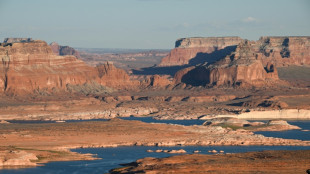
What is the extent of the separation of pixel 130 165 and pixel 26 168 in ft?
33.0

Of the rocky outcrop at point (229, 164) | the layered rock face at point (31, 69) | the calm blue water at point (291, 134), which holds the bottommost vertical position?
the calm blue water at point (291, 134)

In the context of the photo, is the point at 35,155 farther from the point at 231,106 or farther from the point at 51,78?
the point at 51,78

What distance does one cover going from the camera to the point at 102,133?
116125 millimetres

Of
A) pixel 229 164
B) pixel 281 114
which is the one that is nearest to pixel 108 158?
pixel 229 164

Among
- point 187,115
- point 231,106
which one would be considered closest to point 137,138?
point 187,115

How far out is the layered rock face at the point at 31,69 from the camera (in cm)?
17912

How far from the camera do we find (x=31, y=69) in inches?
7293

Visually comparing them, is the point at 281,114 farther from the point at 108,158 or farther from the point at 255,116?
the point at 108,158

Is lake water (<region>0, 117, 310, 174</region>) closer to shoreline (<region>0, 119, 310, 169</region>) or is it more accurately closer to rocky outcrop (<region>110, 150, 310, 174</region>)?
shoreline (<region>0, 119, 310, 169</region>)

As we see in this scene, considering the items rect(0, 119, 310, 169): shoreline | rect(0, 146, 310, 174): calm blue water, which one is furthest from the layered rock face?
rect(0, 146, 310, 174): calm blue water

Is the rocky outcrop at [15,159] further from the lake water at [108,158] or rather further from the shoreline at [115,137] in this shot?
the shoreline at [115,137]

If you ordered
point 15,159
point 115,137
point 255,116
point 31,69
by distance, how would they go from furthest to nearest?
1. point 31,69
2. point 255,116
3. point 115,137
4. point 15,159

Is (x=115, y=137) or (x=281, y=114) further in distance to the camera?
(x=281, y=114)

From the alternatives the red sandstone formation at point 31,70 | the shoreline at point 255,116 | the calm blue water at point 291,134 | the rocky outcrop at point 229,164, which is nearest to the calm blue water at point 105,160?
the rocky outcrop at point 229,164
